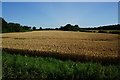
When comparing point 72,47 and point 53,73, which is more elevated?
point 72,47

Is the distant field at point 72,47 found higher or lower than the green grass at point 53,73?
higher

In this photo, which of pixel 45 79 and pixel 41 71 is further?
pixel 41 71

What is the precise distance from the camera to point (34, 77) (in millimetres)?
6613

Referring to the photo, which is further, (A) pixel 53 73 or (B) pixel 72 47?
(B) pixel 72 47

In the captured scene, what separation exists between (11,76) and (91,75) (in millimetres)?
3232

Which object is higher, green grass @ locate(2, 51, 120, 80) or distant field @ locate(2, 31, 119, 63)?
distant field @ locate(2, 31, 119, 63)

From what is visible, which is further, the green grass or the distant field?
the distant field

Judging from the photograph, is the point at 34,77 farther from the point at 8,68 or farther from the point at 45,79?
the point at 8,68

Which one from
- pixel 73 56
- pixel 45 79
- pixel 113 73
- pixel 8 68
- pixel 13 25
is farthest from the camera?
pixel 13 25

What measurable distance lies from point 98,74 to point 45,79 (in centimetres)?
215

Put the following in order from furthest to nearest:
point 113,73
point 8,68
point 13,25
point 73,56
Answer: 1. point 13,25
2. point 73,56
3. point 8,68
4. point 113,73

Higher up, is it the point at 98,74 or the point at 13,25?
the point at 13,25

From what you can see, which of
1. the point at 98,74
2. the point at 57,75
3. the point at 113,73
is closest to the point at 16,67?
the point at 57,75

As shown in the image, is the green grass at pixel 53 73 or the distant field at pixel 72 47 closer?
the green grass at pixel 53 73
